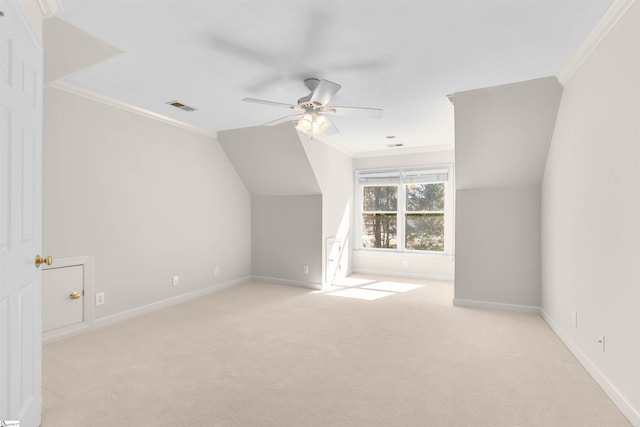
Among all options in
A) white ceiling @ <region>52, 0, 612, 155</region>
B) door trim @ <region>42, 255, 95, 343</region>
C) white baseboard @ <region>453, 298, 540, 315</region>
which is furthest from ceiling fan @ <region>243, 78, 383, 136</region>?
white baseboard @ <region>453, 298, 540, 315</region>

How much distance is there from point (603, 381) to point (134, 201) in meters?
4.62

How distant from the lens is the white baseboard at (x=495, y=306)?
13.3 ft

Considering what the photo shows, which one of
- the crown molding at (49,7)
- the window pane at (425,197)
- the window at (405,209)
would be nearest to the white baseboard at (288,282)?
the window at (405,209)

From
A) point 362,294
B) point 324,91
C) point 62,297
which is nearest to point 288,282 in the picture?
point 362,294

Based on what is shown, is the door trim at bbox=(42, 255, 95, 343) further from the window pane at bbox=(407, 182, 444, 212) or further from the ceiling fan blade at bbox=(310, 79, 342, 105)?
the window pane at bbox=(407, 182, 444, 212)

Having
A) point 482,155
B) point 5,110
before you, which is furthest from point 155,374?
point 482,155

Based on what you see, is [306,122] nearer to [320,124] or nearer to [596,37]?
[320,124]

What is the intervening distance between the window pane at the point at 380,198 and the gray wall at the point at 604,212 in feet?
11.0

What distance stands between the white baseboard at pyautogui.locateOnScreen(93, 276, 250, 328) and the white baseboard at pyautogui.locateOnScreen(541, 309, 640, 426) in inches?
171

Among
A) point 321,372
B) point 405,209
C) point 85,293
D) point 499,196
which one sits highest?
point 499,196

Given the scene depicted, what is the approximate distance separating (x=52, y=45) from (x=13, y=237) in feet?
5.37

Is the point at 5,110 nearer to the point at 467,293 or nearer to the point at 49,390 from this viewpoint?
the point at 49,390

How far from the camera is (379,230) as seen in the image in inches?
261

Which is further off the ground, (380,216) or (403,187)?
(403,187)
